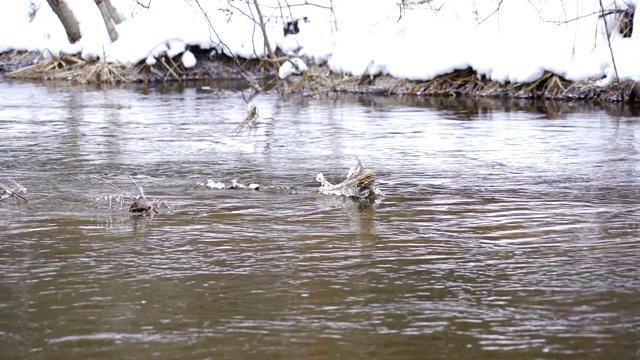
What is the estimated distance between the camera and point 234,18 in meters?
17.7

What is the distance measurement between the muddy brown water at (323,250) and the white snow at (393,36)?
2.58 meters

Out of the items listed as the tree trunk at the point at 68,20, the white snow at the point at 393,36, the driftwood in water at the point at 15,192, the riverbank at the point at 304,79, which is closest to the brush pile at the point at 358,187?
the driftwood in water at the point at 15,192

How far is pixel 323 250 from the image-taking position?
4781 mm

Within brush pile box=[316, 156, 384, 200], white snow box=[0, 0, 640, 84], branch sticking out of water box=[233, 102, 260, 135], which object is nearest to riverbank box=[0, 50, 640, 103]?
white snow box=[0, 0, 640, 84]

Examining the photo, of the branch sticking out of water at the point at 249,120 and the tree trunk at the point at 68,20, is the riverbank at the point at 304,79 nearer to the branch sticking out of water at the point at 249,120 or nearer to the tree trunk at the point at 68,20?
the tree trunk at the point at 68,20

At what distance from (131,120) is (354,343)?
7.34 meters

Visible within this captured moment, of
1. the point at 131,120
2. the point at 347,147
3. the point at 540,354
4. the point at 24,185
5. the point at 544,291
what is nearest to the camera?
the point at 540,354

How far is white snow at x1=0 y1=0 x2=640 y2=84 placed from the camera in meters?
12.6

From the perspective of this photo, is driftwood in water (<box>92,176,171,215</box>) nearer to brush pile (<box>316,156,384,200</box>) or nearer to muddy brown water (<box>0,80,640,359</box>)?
muddy brown water (<box>0,80,640,359</box>)

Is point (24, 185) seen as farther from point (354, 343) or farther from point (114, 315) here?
point (354, 343)

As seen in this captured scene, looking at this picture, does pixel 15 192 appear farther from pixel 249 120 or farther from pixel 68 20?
pixel 68 20

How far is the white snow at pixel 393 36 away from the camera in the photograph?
12555mm

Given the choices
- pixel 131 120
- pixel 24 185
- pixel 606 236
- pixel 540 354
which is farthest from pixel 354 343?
pixel 131 120

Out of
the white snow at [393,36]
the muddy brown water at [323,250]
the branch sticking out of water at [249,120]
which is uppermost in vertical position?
the white snow at [393,36]
